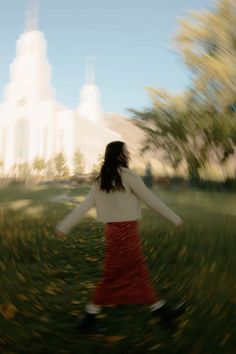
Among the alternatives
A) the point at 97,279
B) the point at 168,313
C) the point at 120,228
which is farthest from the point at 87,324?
the point at 97,279

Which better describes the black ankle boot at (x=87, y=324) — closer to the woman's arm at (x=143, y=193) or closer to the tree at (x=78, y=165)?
the woman's arm at (x=143, y=193)

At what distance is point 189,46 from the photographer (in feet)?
49.3

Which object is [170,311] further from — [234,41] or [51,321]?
[234,41]

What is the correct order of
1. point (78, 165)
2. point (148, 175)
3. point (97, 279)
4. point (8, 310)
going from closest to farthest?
point (8, 310), point (97, 279), point (148, 175), point (78, 165)

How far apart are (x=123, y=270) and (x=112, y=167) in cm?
79

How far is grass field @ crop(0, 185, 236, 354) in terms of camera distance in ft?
12.7

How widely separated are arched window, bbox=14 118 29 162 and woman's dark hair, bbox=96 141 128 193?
37.3 metres

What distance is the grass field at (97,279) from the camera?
3.87 metres

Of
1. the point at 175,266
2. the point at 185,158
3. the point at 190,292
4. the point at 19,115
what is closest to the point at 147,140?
the point at 185,158

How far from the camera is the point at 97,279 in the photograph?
656 centimetres

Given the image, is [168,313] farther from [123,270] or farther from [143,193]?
[143,193]

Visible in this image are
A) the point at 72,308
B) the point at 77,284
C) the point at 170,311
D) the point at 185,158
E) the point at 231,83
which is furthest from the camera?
the point at 185,158

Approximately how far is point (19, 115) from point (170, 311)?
160 ft

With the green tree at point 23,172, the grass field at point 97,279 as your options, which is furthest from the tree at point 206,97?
the green tree at point 23,172
